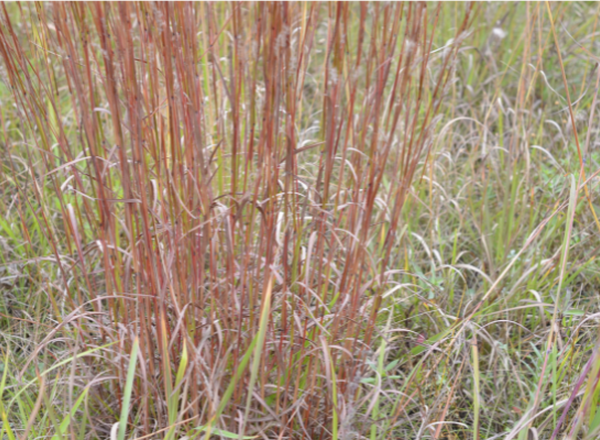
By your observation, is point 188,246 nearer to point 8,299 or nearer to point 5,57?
point 5,57

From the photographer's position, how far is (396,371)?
1.36m

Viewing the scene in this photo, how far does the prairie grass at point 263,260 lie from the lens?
0.88 m

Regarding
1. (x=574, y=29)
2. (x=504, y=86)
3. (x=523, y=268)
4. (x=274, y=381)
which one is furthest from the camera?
(x=574, y=29)

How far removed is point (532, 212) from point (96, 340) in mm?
1206

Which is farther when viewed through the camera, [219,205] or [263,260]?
[263,260]

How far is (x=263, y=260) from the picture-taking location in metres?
1.14

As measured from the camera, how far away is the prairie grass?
0.88 m

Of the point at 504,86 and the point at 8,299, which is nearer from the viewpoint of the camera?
the point at 8,299

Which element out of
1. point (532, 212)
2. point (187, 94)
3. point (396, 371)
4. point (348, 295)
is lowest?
point (396, 371)

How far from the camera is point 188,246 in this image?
1.02m

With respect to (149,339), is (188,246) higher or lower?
higher

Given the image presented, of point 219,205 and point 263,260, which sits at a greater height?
point 219,205

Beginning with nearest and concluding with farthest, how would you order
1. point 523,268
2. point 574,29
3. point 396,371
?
1. point 396,371
2. point 523,268
3. point 574,29

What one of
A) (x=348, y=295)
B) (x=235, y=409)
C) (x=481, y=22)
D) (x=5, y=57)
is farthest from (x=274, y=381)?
(x=481, y=22)
